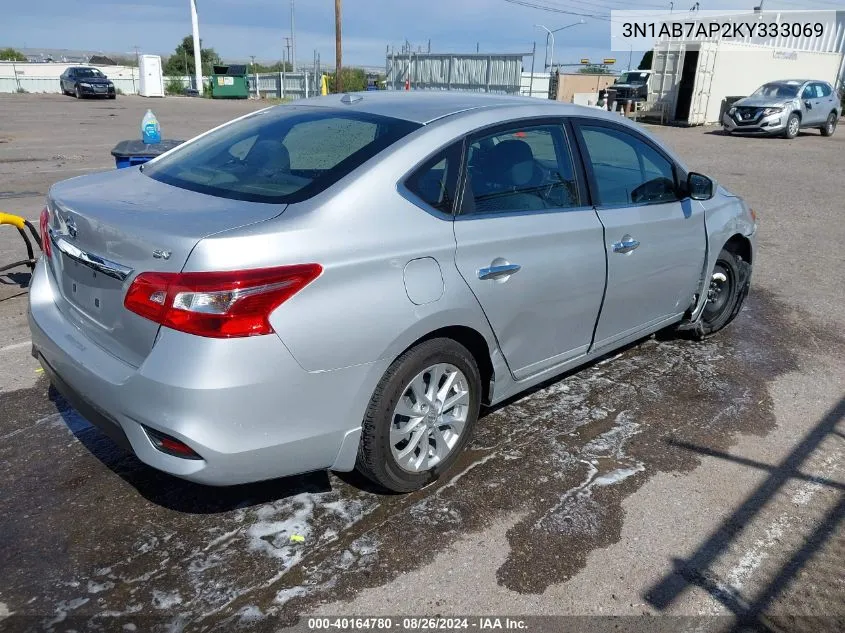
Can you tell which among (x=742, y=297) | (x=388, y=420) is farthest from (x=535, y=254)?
(x=742, y=297)

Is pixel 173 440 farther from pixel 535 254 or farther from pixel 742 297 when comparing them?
pixel 742 297

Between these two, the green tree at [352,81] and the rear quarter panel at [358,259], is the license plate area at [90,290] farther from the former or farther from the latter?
the green tree at [352,81]

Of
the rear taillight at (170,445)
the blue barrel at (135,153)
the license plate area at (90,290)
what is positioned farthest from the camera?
the blue barrel at (135,153)

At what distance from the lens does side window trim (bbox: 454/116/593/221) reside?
10.3 ft

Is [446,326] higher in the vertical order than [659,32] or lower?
lower

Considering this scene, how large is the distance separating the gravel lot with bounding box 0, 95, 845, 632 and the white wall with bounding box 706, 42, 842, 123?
83.1ft

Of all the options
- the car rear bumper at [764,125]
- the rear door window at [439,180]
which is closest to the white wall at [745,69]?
the car rear bumper at [764,125]

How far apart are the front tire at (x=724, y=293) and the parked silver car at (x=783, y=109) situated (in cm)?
2004

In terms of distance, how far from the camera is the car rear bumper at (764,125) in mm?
22438

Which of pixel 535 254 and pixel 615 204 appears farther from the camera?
pixel 615 204

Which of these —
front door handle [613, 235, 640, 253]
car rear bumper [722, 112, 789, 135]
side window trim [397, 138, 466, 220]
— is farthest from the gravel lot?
car rear bumper [722, 112, 789, 135]

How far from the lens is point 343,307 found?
8.52ft

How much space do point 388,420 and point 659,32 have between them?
41889 mm

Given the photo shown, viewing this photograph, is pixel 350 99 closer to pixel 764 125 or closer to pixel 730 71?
pixel 764 125
